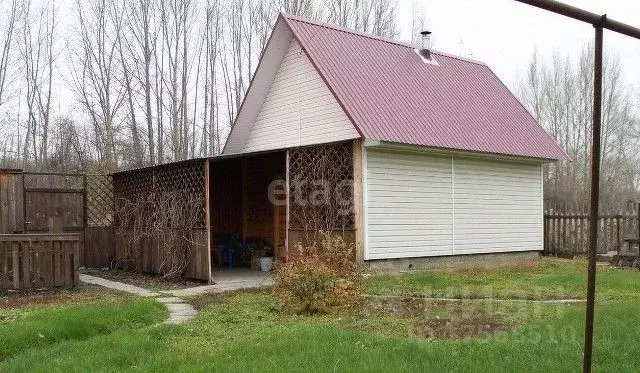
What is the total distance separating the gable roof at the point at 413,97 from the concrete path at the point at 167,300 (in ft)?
16.4

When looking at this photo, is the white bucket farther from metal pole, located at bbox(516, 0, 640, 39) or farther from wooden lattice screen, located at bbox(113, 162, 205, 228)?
metal pole, located at bbox(516, 0, 640, 39)

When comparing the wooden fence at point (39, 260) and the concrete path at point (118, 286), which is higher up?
the wooden fence at point (39, 260)

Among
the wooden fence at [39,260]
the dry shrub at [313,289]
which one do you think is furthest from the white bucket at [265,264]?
the dry shrub at [313,289]

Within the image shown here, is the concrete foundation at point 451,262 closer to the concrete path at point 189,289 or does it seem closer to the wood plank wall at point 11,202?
the concrete path at point 189,289

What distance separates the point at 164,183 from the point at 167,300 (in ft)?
14.5

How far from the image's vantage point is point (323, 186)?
1298 centimetres

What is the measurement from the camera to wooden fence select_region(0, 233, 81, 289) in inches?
399

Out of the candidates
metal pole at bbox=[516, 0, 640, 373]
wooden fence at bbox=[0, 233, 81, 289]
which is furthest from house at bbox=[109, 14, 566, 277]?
metal pole at bbox=[516, 0, 640, 373]

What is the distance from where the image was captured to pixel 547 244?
18219 mm

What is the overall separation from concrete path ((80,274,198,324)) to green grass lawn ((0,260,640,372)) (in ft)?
0.78

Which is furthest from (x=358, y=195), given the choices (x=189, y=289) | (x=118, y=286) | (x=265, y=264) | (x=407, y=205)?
(x=118, y=286)

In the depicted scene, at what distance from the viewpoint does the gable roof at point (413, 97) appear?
13.2 metres

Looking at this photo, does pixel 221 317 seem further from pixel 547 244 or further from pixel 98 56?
pixel 98 56

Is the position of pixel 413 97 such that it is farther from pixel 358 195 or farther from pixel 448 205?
pixel 358 195
